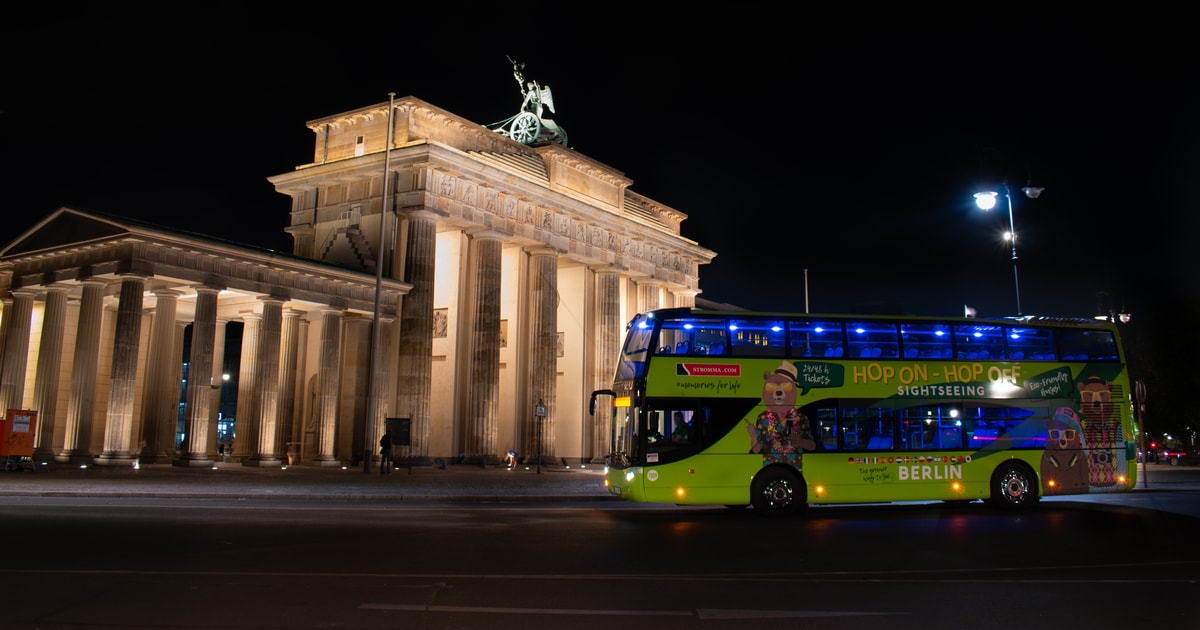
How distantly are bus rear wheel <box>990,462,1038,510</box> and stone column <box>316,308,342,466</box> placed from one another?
25299mm

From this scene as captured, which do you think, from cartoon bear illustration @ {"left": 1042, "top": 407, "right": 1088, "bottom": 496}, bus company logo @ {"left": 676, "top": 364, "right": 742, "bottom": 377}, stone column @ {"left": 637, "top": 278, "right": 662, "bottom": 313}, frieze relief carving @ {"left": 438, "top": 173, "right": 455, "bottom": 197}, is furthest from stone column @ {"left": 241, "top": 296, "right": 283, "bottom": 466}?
cartoon bear illustration @ {"left": 1042, "top": 407, "right": 1088, "bottom": 496}

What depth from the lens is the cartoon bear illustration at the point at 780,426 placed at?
1809cm

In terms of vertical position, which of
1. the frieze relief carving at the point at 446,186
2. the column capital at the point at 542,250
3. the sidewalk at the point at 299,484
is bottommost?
the sidewalk at the point at 299,484

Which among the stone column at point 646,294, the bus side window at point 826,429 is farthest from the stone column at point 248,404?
the stone column at point 646,294

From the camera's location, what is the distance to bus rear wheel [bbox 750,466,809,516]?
59.0ft

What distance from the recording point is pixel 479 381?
127 feet

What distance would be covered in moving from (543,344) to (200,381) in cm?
1704

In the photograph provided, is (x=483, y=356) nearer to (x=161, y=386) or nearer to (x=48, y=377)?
(x=161, y=386)

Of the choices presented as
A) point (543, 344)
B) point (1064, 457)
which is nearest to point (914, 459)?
point (1064, 457)

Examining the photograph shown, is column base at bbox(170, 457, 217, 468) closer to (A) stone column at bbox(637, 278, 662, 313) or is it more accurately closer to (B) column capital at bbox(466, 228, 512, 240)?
(B) column capital at bbox(466, 228, 512, 240)

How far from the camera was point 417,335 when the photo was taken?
36.2m

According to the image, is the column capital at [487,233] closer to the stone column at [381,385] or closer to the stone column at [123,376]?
the stone column at [381,385]

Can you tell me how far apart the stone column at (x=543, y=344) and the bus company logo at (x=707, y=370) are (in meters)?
24.6

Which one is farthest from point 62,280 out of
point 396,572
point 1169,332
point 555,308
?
point 1169,332
